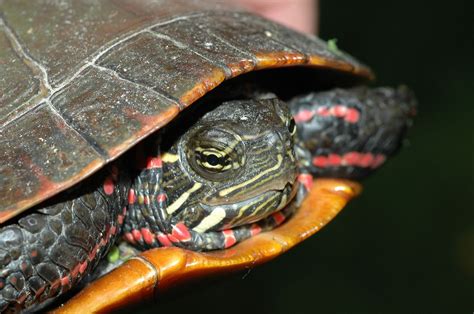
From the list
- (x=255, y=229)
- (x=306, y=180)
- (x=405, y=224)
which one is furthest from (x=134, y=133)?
(x=405, y=224)

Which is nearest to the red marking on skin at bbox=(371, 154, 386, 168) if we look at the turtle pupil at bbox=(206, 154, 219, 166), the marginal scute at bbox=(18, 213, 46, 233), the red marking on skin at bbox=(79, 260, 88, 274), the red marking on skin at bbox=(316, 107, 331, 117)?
the red marking on skin at bbox=(316, 107, 331, 117)

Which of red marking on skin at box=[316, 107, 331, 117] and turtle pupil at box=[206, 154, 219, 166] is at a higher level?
turtle pupil at box=[206, 154, 219, 166]

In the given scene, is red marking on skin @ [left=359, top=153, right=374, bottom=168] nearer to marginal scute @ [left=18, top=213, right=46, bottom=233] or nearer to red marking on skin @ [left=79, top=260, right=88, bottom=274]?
red marking on skin @ [left=79, top=260, right=88, bottom=274]

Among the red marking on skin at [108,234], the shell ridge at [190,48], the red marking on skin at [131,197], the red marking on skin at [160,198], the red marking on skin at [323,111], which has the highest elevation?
the shell ridge at [190,48]

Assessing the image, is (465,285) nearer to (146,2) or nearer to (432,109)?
(432,109)

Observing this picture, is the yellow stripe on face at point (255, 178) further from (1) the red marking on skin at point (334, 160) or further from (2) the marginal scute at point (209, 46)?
(1) the red marking on skin at point (334, 160)

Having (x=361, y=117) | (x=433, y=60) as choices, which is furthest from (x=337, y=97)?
(x=433, y=60)

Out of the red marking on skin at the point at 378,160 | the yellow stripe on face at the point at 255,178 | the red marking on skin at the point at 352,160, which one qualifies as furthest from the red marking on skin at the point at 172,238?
the red marking on skin at the point at 378,160

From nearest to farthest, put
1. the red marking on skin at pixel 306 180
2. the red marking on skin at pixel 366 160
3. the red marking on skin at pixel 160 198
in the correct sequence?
the red marking on skin at pixel 160 198
the red marking on skin at pixel 306 180
the red marking on skin at pixel 366 160
